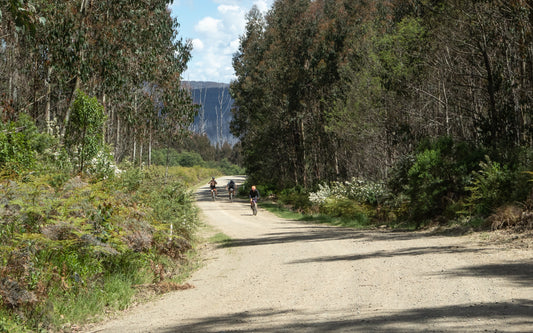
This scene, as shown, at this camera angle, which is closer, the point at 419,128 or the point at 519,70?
Result: the point at 519,70

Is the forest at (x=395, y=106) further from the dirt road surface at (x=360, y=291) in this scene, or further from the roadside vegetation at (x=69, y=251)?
the roadside vegetation at (x=69, y=251)

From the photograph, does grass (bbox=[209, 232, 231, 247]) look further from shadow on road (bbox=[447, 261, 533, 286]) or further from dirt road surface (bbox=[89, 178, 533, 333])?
shadow on road (bbox=[447, 261, 533, 286])

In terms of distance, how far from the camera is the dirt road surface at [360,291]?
6.01 m

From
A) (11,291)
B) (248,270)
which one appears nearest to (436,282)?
(248,270)

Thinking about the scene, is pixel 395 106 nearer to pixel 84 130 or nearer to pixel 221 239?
pixel 221 239

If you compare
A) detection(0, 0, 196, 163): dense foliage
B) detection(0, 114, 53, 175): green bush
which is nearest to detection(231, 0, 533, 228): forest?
detection(0, 0, 196, 163): dense foliage

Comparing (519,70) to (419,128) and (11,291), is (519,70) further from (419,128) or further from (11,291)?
(11,291)

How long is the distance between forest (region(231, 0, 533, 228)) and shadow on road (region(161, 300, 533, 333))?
25.5ft

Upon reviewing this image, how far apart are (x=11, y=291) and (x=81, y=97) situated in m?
9.16

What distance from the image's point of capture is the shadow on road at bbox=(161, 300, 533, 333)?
5500 millimetres

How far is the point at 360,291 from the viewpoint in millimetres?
7965

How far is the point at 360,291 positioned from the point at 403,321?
2.09m

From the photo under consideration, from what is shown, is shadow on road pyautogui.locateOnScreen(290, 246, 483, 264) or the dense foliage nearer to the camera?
shadow on road pyautogui.locateOnScreen(290, 246, 483, 264)

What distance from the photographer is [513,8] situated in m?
16.8
